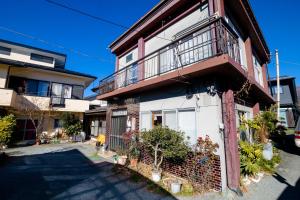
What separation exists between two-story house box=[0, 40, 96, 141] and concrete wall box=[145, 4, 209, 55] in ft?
42.0

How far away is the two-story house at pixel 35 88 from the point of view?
1524cm

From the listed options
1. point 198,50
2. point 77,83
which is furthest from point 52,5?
point 77,83

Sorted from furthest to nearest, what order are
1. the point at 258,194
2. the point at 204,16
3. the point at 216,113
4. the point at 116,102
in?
the point at 116,102
the point at 204,16
the point at 216,113
the point at 258,194

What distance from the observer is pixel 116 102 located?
1135 cm

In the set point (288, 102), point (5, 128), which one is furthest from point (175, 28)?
point (288, 102)

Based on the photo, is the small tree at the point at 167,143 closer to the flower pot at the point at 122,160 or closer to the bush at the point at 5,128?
the flower pot at the point at 122,160

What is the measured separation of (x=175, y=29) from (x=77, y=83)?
16213mm

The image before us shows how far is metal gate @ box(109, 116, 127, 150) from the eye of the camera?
10.5 metres

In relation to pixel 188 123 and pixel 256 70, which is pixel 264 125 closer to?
pixel 256 70

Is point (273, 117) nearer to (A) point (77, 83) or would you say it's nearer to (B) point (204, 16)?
(B) point (204, 16)

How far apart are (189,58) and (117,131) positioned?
22.2 feet

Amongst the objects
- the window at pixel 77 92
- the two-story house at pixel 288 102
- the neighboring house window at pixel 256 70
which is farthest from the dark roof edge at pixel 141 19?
the two-story house at pixel 288 102

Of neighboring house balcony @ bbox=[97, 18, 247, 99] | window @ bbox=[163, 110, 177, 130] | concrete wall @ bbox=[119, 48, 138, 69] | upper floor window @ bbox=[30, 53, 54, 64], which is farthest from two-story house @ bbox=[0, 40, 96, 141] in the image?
window @ bbox=[163, 110, 177, 130]

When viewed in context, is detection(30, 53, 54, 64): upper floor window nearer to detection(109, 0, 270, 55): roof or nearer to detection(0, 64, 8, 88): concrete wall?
detection(0, 64, 8, 88): concrete wall
